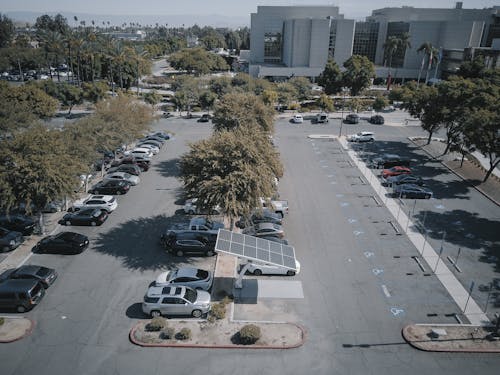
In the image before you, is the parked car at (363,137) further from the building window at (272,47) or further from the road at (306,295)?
the building window at (272,47)

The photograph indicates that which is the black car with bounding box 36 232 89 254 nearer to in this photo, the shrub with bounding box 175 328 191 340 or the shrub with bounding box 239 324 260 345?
the shrub with bounding box 175 328 191 340

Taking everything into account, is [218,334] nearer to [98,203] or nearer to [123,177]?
[98,203]

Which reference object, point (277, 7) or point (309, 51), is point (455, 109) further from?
point (277, 7)

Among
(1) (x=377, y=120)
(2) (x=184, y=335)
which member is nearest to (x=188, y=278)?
(2) (x=184, y=335)

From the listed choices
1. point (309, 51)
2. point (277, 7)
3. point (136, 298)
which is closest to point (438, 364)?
point (136, 298)

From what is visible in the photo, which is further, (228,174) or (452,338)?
(228,174)

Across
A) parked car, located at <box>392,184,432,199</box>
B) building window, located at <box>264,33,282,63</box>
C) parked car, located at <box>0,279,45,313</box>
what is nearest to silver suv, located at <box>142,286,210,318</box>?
parked car, located at <box>0,279,45,313</box>

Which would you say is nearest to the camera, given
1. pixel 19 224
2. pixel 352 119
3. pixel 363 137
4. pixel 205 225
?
pixel 205 225
